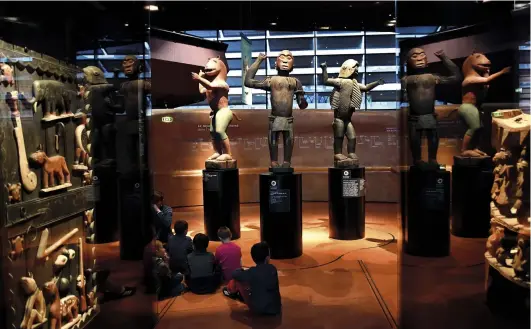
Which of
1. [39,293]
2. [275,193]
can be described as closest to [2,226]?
[39,293]

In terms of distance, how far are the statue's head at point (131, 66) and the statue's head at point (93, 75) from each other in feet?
0.48

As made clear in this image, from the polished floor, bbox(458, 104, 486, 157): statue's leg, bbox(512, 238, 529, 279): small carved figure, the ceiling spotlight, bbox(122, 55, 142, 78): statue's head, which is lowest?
the polished floor

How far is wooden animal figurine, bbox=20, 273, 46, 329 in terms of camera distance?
196 centimetres

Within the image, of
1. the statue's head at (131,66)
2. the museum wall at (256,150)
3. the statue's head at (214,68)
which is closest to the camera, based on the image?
the statue's head at (131,66)

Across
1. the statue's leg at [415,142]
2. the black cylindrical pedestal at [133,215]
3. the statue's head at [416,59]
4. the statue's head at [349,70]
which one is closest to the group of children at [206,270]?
the black cylindrical pedestal at [133,215]

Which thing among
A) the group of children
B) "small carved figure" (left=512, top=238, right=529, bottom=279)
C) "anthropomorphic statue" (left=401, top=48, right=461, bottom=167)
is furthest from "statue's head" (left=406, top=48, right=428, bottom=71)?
the group of children

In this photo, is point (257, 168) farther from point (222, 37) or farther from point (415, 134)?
point (415, 134)

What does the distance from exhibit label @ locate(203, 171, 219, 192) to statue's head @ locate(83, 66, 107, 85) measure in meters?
2.11

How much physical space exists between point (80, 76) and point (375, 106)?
175 inches

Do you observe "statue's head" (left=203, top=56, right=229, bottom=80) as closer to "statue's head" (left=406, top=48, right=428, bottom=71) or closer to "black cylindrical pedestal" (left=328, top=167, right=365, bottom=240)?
"black cylindrical pedestal" (left=328, top=167, right=365, bottom=240)

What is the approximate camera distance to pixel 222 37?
455 centimetres

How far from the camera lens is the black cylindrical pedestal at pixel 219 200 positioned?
4422 mm

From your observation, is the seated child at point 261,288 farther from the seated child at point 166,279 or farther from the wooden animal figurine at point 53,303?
the wooden animal figurine at point 53,303

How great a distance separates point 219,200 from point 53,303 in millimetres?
2381
